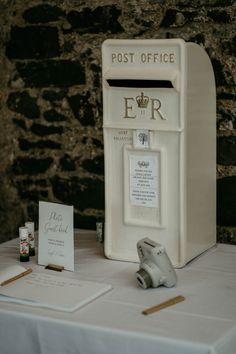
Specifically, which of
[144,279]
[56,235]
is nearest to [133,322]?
[144,279]

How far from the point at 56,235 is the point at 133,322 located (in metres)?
0.54

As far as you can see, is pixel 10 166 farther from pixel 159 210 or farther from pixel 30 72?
pixel 159 210

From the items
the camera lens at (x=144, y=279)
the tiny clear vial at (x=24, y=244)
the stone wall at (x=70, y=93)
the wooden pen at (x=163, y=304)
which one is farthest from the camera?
the stone wall at (x=70, y=93)

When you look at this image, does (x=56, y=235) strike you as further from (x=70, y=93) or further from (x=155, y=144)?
(x=70, y=93)

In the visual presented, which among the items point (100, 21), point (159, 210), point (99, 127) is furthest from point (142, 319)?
point (100, 21)

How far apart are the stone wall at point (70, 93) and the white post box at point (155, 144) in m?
0.24

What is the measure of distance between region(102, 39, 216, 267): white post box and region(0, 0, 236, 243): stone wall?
239 millimetres

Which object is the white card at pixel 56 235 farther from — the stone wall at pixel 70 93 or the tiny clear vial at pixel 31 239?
the stone wall at pixel 70 93

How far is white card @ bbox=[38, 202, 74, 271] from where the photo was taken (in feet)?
7.27

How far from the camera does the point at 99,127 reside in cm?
282

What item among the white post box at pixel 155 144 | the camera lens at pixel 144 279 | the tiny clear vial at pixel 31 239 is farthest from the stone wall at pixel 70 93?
the camera lens at pixel 144 279

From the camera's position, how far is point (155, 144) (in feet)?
7.24

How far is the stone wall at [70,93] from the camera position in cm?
256

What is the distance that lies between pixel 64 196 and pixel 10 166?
0.29 m
